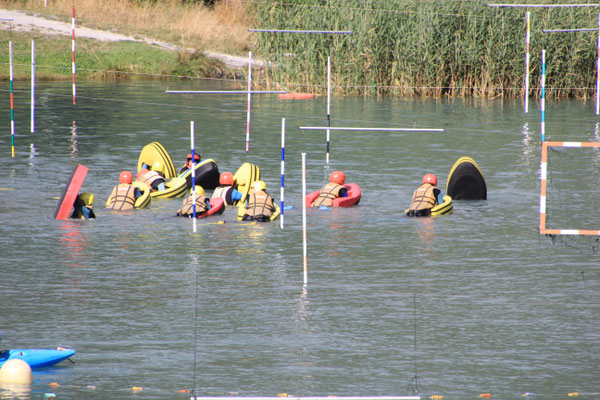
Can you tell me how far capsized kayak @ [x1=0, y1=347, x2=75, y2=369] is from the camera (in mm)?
9141

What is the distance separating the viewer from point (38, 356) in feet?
30.2

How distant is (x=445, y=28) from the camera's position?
37219 mm

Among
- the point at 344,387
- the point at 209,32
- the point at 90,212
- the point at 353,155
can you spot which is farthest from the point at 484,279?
the point at 209,32

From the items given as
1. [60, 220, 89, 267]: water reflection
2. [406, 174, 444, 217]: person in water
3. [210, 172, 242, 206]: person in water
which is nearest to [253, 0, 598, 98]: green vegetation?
[210, 172, 242, 206]: person in water

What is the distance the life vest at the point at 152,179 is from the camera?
61.9 ft

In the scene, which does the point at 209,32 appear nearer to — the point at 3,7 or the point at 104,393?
the point at 3,7

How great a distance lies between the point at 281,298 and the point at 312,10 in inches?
1128

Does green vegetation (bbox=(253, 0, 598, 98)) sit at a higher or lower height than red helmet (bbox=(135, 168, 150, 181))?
higher

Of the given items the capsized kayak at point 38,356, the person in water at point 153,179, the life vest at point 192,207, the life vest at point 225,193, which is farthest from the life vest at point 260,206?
the capsized kayak at point 38,356

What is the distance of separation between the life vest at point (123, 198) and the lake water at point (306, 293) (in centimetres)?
36

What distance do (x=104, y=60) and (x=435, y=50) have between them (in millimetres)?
16930

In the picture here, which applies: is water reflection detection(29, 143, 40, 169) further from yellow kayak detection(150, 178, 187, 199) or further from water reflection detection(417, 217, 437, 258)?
water reflection detection(417, 217, 437, 258)

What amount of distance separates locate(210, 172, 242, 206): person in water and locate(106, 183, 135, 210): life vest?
4.58 ft

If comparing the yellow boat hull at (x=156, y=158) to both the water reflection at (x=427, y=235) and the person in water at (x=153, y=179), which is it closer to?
the person in water at (x=153, y=179)
